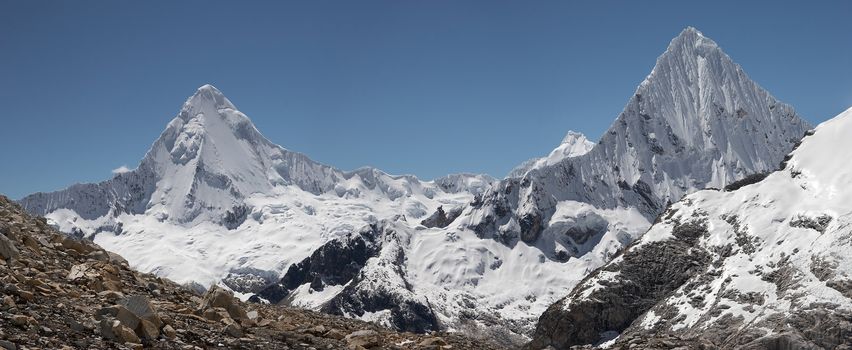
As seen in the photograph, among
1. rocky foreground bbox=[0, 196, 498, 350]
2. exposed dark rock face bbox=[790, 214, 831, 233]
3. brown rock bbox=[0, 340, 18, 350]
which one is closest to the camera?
brown rock bbox=[0, 340, 18, 350]

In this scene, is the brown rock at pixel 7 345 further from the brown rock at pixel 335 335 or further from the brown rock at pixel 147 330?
the brown rock at pixel 335 335

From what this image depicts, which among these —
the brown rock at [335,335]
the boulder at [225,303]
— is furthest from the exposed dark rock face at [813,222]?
the boulder at [225,303]

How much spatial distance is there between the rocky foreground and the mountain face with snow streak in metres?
91.3

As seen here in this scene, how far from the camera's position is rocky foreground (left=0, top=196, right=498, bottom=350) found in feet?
85.7

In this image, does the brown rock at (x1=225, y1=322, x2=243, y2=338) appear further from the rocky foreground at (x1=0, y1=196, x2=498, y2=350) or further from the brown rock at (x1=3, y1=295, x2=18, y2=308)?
the brown rock at (x1=3, y1=295, x2=18, y2=308)

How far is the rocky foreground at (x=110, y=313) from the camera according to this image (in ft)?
85.7

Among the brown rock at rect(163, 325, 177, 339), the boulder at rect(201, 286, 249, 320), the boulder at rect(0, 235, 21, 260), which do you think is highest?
the boulder at rect(0, 235, 21, 260)

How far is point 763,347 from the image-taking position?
339 feet

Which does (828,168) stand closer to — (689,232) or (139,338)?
(689,232)

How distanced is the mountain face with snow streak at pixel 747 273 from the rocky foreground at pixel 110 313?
299 feet

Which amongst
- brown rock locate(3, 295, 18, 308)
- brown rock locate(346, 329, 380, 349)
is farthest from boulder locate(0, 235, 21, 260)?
brown rock locate(346, 329, 380, 349)

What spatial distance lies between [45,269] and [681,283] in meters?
154

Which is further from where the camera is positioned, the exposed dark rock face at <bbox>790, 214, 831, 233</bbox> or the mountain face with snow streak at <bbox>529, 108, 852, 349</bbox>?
the exposed dark rock face at <bbox>790, 214, 831, 233</bbox>

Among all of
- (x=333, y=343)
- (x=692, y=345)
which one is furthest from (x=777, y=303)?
(x=333, y=343)
